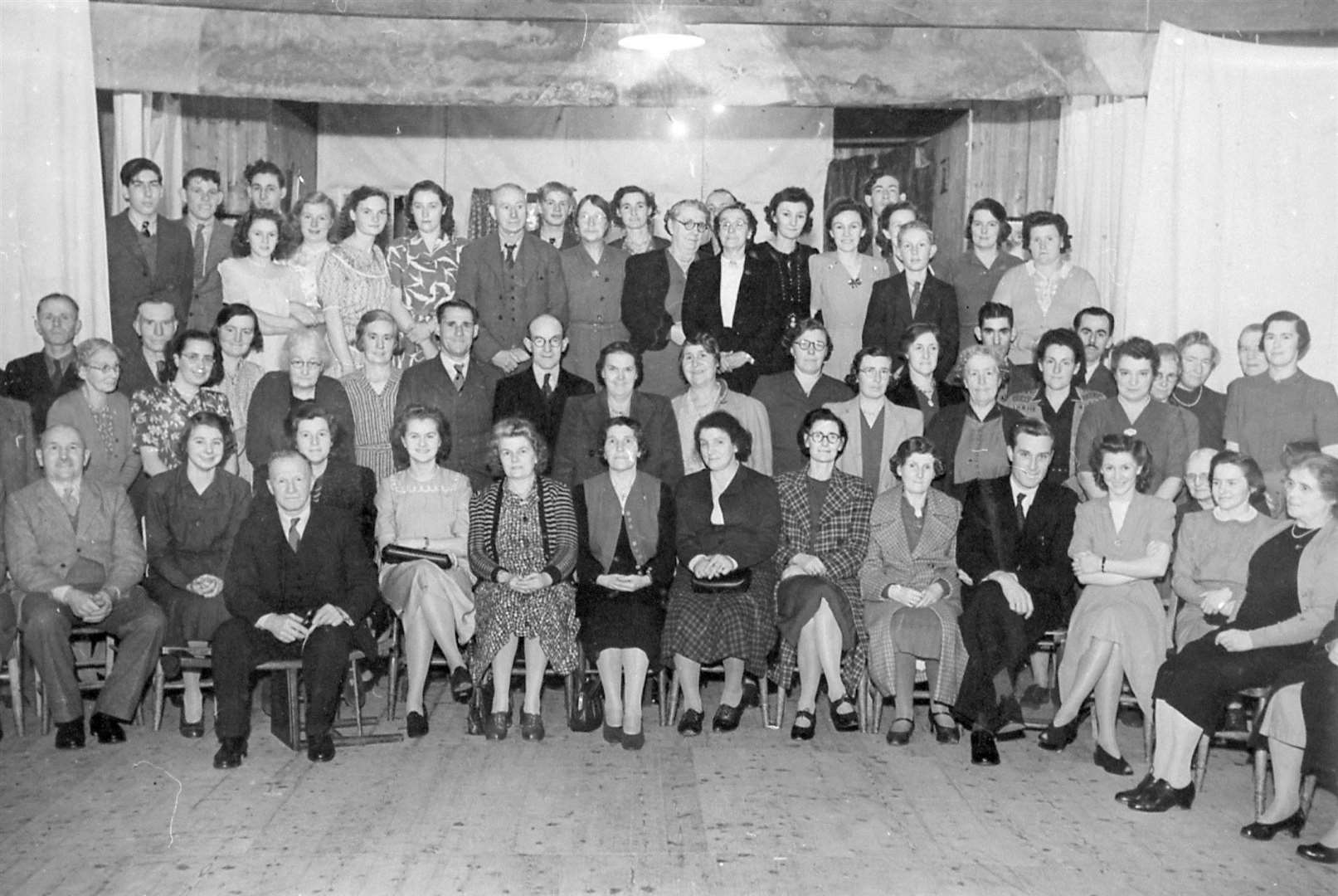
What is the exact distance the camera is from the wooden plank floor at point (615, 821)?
3.75 m

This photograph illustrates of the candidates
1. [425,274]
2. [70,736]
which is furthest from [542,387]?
[70,736]

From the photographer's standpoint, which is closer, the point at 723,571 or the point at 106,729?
the point at 106,729

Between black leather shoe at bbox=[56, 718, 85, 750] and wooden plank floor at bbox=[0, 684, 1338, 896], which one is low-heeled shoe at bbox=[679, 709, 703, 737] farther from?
black leather shoe at bbox=[56, 718, 85, 750]

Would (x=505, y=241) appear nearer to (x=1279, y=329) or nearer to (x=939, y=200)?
(x=1279, y=329)

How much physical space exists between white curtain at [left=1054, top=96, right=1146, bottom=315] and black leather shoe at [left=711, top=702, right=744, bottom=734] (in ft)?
9.91

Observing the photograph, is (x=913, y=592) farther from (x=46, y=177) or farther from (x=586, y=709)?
(x=46, y=177)

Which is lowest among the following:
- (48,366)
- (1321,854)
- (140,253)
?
(1321,854)

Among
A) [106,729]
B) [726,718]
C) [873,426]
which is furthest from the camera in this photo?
[873,426]

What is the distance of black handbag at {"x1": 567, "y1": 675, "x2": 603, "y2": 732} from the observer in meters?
5.22

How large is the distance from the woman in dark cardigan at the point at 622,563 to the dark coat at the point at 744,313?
28.5 inches

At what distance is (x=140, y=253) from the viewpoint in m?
6.25

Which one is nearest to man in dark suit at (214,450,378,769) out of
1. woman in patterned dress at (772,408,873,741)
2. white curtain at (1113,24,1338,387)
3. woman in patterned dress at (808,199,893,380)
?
woman in patterned dress at (772,408,873,741)

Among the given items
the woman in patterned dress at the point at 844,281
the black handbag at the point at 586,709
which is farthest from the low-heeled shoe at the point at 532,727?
the woman in patterned dress at the point at 844,281

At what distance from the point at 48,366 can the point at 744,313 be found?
2.86 metres
